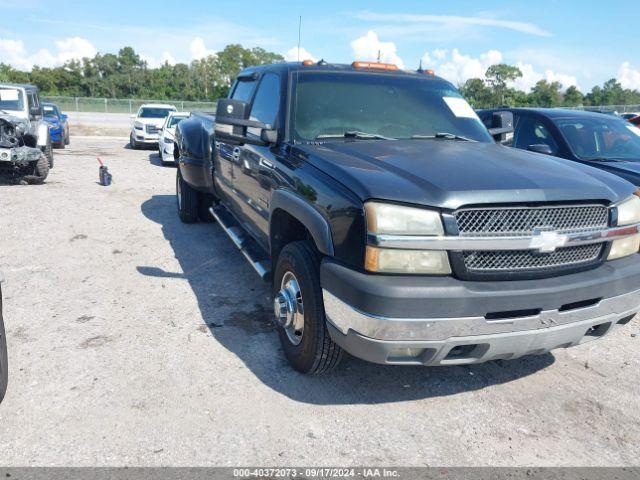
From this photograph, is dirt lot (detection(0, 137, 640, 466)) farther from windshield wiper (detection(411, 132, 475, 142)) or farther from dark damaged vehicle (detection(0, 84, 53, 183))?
dark damaged vehicle (detection(0, 84, 53, 183))

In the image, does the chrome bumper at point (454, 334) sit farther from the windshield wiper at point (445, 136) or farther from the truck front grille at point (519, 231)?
the windshield wiper at point (445, 136)

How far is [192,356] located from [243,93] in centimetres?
263

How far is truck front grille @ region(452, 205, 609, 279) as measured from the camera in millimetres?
2674

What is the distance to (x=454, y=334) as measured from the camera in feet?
8.61

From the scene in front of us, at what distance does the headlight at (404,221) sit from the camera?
2602 millimetres

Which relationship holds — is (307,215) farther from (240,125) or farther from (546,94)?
(546,94)

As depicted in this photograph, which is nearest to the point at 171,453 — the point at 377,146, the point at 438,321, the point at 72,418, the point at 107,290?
the point at 72,418

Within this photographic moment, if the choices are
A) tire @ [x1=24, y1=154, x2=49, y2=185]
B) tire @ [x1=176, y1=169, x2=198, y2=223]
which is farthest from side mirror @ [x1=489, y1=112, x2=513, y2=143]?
tire @ [x1=24, y1=154, x2=49, y2=185]

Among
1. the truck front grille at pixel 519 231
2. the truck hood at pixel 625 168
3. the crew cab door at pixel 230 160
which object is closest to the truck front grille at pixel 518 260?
the truck front grille at pixel 519 231

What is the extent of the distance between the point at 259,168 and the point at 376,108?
0.97 m

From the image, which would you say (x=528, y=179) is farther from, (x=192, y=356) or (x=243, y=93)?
(x=243, y=93)

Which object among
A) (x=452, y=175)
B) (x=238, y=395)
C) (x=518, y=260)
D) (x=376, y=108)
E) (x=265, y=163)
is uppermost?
(x=376, y=108)

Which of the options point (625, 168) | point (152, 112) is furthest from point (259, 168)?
point (152, 112)

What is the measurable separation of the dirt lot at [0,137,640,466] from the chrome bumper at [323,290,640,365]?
1.61 feet
